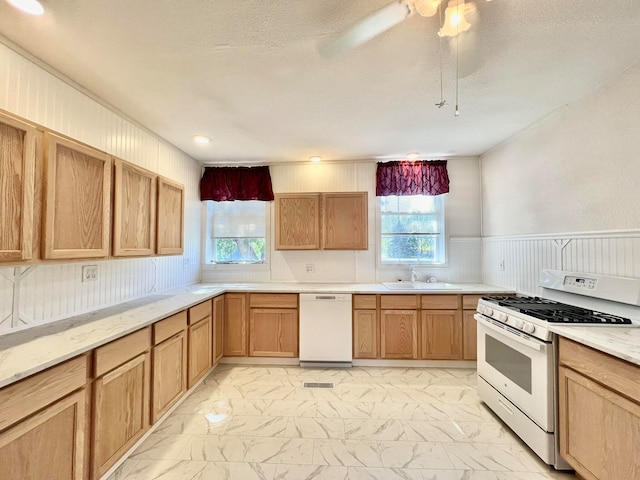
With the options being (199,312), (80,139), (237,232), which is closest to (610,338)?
(199,312)

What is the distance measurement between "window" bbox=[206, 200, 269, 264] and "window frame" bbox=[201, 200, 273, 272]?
0.01 meters

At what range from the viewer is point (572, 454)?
63.6 inches

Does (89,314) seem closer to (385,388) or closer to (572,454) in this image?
(385,388)

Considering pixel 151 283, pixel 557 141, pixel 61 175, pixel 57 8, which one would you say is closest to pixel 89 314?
pixel 151 283

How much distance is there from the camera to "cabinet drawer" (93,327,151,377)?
1528 millimetres

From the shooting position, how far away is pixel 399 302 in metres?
3.16

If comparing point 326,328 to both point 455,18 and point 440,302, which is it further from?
point 455,18

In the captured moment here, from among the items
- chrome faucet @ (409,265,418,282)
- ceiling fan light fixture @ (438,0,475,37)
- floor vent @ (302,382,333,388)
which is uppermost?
ceiling fan light fixture @ (438,0,475,37)

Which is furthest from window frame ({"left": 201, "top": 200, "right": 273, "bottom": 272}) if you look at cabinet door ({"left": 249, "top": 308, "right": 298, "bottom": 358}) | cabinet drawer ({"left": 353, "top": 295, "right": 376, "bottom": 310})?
cabinet drawer ({"left": 353, "top": 295, "right": 376, "bottom": 310})

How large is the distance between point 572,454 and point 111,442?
2.56 m

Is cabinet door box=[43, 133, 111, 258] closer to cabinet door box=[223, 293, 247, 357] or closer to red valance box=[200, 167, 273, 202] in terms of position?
cabinet door box=[223, 293, 247, 357]

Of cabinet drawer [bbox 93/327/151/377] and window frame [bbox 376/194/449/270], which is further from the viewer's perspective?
window frame [bbox 376/194/449/270]

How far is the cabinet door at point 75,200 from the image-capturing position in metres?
1.45

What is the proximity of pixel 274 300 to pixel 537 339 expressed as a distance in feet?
7.76
